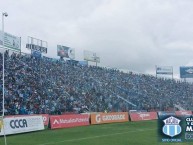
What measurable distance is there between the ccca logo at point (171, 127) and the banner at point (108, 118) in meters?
26.4

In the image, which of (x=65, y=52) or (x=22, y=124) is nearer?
(x=22, y=124)

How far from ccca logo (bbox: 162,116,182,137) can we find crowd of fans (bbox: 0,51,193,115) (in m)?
24.8

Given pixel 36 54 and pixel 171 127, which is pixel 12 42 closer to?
pixel 36 54

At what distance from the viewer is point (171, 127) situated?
41.4ft

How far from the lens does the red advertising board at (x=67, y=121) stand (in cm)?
3319

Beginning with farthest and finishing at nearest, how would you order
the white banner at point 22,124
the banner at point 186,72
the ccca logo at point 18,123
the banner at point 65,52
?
the banner at point 186,72 < the banner at point 65,52 < the ccca logo at point 18,123 < the white banner at point 22,124

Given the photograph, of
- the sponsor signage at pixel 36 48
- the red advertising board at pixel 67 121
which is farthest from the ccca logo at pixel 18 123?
the sponsor signage at pixel 36 48

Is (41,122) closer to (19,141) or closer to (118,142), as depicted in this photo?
(19,141)

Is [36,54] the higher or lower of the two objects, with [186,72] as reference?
higher

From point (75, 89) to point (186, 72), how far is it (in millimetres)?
53377

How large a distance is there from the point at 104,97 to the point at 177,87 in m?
30.7

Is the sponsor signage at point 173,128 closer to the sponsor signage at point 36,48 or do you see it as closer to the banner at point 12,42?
the banner at point 12,42

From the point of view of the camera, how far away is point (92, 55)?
3034 inches

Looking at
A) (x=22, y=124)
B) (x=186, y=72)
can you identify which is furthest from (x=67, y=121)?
(x=186, y=72)
